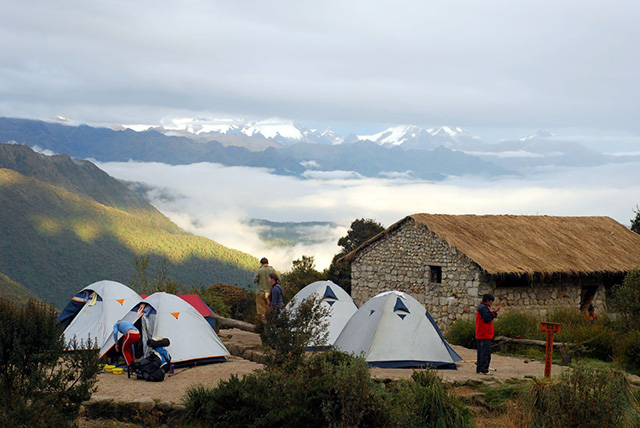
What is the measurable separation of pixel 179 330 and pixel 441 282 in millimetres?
9123

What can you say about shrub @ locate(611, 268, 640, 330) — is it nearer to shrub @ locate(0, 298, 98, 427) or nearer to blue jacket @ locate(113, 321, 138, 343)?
blue jacket @ locate(113, 321, 138, 343)

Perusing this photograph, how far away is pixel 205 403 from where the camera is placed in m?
9.40

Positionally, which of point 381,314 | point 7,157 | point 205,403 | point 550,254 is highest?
point 7,157

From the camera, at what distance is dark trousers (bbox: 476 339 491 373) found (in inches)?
470

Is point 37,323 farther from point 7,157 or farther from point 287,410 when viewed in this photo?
point 7,157

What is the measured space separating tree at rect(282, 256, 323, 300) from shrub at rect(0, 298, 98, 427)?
19636mm

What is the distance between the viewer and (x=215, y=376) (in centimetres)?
1215

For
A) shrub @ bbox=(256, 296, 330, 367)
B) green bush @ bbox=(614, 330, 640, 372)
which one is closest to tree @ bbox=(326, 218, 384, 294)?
green bush @ bbox=(614, 330, 640, 372)

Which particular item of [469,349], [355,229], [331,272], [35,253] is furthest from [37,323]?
[35,253]

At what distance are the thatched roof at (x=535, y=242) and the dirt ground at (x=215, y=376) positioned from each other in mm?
5250

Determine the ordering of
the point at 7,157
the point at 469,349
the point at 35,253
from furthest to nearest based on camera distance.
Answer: the point at 7,157 → the point at 35,253 → the point at 469,349

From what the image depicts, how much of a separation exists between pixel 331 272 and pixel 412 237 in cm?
963

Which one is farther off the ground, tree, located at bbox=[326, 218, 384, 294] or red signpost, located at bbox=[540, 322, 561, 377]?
tree, located at bbox=[326, 218, 384, 294]

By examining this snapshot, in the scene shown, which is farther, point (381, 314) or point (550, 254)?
point (550, 254)
